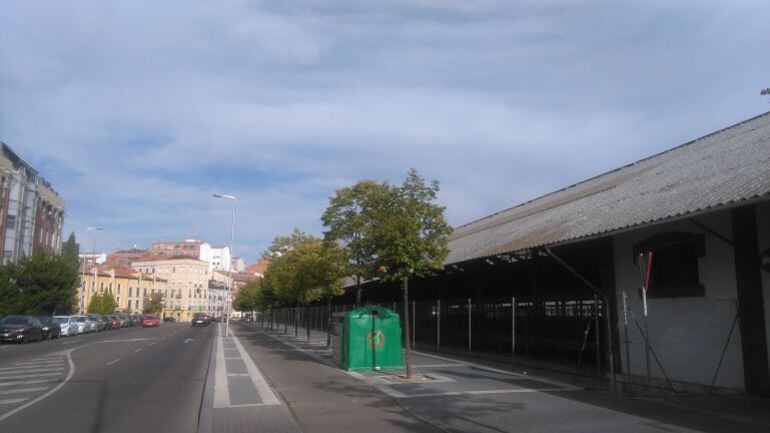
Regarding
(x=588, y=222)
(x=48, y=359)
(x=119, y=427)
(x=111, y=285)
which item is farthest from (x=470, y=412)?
(x=111, y=285)

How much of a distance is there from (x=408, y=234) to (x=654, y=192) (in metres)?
6.16

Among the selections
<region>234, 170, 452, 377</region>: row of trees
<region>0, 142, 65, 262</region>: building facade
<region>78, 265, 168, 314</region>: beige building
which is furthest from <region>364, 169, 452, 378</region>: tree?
<region>78, 265, 168, 314</region>: beige building

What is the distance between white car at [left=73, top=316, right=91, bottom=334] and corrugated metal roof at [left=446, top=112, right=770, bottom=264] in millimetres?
38098

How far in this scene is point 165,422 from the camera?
32.9 feet

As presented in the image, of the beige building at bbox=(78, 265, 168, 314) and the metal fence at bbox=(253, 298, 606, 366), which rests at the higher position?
the beige building at bbox=(78, 265, 168, 314)

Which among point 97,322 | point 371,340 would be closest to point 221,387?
point 371,340

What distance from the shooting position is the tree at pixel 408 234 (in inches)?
613

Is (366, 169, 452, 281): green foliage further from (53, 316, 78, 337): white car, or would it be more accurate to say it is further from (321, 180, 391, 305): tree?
(53, 316, 78, 337): white car

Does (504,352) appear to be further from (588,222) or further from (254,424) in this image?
(254,424)

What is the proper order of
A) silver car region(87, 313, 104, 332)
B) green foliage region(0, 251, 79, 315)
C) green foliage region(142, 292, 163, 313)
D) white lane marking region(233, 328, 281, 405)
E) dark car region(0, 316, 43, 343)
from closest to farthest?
white lane marking region(233, 328, 281, 405), dark car region(0, 316, 43, 343), green foliage region(0, 251, 79, 315), silver car region(87, 313, 104, 332), green foliage region(142, 292, 163, 313)

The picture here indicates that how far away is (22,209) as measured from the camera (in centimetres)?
6294

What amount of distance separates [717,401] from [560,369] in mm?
5012

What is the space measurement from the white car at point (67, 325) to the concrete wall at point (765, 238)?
147 ft

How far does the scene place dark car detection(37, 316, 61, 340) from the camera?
38750mm
